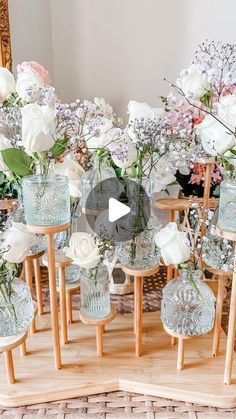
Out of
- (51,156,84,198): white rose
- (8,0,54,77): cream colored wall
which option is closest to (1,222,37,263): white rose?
(51,156,84,198): white rose

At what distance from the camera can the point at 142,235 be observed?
0.82 m

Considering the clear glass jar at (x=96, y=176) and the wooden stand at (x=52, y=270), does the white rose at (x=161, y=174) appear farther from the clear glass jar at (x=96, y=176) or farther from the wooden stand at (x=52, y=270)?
the wooden stand at (x=52, y=270)

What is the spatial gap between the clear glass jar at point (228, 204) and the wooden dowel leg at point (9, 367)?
0.46 m

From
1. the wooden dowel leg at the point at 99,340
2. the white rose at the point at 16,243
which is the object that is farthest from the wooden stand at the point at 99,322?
the white rose at the point at 16,243

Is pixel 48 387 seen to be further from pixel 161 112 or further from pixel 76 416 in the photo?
pixel 161 112

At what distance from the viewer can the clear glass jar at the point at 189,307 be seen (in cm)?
80

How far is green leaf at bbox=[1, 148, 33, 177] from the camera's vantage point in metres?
0.75

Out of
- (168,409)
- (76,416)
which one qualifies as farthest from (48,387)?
(168,409)

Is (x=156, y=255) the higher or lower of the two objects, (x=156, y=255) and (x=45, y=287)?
the higher

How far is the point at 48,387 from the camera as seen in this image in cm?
79

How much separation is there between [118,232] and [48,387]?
324 mm

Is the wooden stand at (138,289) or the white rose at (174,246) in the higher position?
the white rose at (174,246)

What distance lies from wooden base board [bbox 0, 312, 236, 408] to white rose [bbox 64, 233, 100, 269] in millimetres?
229

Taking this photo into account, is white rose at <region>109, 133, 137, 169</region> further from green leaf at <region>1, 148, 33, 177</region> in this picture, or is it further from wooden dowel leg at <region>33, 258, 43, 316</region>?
wooden dowel leg at <region>33, 258, 43, 316</region>
